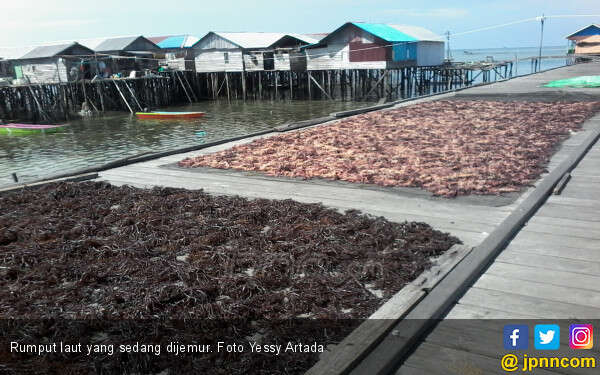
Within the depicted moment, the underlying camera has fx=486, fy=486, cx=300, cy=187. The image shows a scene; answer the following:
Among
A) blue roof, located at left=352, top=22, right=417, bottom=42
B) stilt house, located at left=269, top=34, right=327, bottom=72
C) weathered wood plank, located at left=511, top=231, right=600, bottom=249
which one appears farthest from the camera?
stilt house, located at left=269, top=34, right=327, bottom=72

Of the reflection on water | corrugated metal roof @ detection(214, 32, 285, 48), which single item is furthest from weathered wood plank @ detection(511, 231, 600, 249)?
corrugated metal roof @ detection(214, 32, 285, 48)

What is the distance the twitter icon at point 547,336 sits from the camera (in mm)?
2807

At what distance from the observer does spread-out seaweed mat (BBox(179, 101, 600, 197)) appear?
668 cm

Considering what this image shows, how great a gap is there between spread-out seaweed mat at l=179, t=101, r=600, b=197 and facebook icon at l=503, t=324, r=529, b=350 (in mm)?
3058

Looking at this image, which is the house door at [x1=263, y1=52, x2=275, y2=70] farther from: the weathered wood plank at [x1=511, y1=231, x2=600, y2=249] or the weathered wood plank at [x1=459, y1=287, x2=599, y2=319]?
the weathered wood plank at [x1=459, y1=287, x2=599, y2=319]

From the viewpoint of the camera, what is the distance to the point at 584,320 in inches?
120

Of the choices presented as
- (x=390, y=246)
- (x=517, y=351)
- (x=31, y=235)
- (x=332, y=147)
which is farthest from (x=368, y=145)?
(x=517, y=351)

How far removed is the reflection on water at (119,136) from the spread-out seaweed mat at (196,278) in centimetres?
1072

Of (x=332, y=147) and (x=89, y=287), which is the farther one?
(x=332, y=147)

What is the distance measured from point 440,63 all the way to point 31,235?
49.7m

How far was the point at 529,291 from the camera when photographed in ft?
11.4

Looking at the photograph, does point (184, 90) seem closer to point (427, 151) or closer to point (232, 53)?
point (232, 53)

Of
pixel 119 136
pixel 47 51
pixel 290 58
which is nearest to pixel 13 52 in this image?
pixel 47 51

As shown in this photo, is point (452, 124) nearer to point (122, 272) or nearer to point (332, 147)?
point (332, 147)
